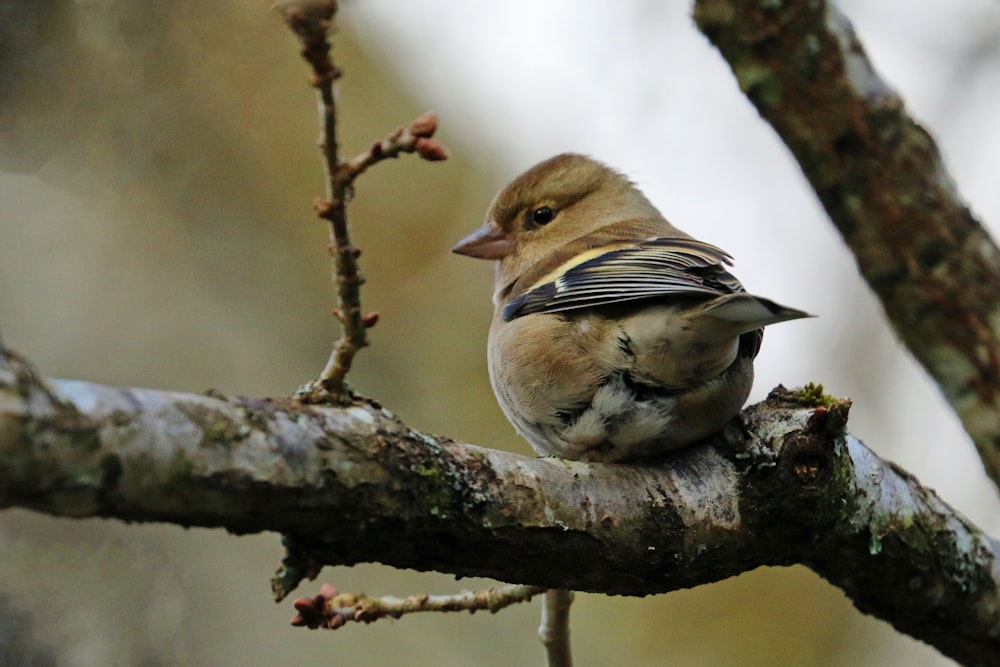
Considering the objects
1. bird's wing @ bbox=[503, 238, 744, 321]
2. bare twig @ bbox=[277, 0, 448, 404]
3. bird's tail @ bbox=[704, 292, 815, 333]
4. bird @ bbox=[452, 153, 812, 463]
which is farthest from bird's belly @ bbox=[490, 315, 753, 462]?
bare twig @ bbox=[277, 0, 448, 404]

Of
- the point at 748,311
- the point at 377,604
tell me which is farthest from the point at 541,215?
the point at 377,604

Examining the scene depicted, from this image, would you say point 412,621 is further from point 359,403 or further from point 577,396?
point 359,403

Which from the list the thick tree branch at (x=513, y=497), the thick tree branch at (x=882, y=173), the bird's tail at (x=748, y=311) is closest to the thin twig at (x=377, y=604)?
the thick tree branch at (x=513, y=497)

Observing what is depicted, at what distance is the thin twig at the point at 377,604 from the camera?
248 cm

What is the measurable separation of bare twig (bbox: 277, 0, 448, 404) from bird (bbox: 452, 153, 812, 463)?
1.25 metres

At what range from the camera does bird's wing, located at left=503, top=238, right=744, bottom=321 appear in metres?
3.14

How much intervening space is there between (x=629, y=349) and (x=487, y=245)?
170cm

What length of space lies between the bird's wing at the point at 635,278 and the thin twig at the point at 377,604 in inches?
38.8

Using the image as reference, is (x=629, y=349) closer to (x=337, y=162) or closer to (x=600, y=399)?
(x=600, y=399)

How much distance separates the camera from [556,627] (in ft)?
10.1

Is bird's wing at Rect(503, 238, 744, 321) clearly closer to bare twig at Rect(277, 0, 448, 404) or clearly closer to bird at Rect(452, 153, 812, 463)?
bird at Rect(452, 153, 812, 463)

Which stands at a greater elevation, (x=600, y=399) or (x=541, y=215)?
(x=541, y=215)

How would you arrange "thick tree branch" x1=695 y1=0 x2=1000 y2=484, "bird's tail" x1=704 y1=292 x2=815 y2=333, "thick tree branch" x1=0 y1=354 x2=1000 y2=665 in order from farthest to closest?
"thick tree branch" x1=695 y1=0 x2=1000 y2=484 < "bird's tail" x1=704 y1=292 x2=815 y2=333 < "thick tree branch" x1=0 y1=354 x2=1000 y2=665

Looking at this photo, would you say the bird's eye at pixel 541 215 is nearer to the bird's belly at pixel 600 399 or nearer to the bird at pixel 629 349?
the bird at pixel 629 349
